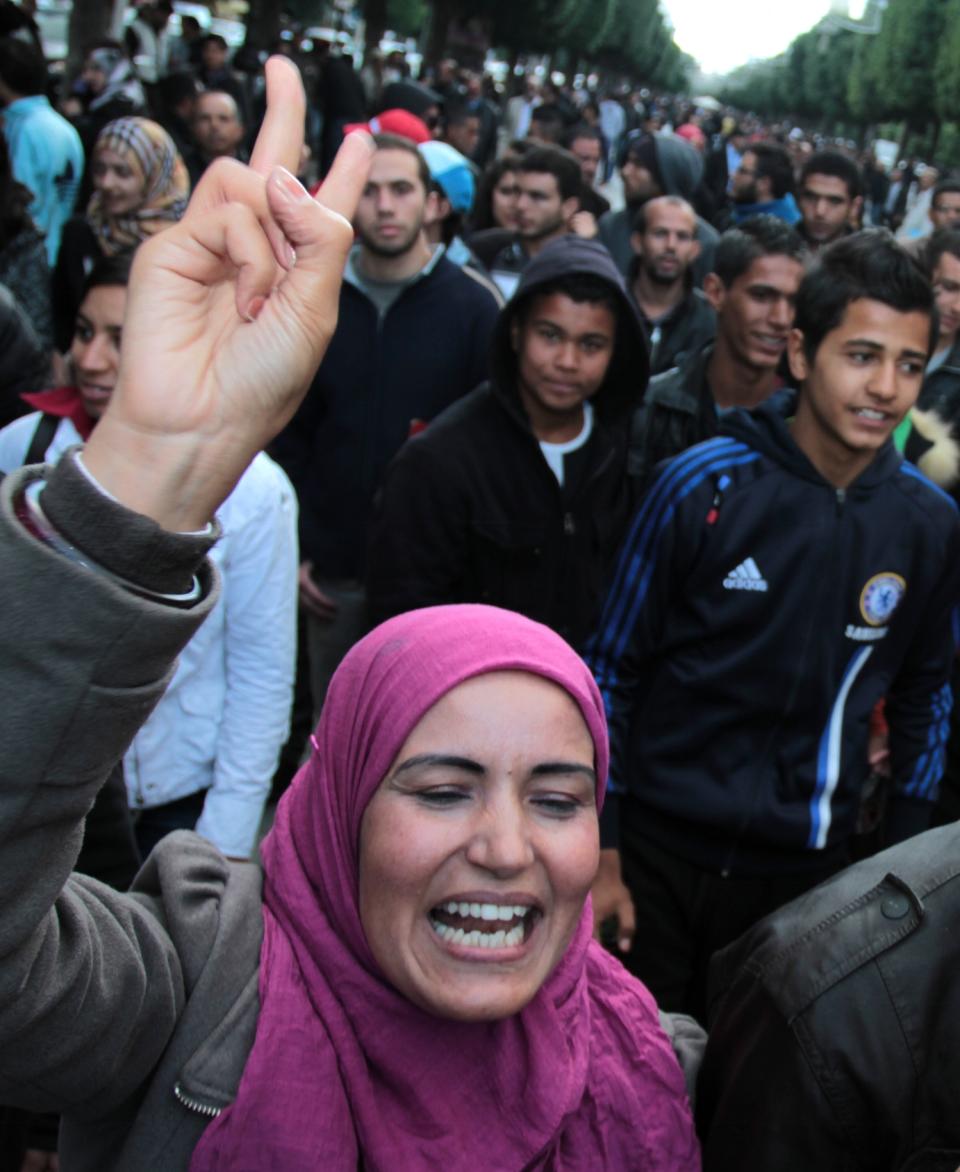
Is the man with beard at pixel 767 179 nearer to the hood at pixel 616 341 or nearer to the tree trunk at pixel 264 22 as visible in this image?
the hood at pixel 616 341

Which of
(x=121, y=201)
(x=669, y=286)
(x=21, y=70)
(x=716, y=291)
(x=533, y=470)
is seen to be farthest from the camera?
(x=21, y=70)

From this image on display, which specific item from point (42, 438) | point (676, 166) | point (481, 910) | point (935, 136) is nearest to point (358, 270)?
point (42, 438)

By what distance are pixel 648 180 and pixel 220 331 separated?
7.80 metres

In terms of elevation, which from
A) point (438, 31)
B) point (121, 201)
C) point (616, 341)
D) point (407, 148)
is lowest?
point (616, 341)

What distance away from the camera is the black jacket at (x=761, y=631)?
260 centimetres

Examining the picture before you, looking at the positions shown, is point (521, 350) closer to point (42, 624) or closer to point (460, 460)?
point (460, 460)

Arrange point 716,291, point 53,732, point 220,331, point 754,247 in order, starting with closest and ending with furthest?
point 53,732 → point 220,331 → point 754,247 → point 716,291

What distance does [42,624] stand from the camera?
3.30 ft

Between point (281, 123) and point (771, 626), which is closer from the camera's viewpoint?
point (281, 123)

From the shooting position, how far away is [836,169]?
283 inches

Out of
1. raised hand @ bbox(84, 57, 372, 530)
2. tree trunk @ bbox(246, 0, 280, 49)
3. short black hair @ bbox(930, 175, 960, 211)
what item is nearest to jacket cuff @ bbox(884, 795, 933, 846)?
raised hand @ bbox(84, 57, 372, 530)

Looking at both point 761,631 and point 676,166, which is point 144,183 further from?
point 676,166

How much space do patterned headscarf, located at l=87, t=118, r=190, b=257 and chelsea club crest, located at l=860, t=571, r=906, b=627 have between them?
3.26 metres

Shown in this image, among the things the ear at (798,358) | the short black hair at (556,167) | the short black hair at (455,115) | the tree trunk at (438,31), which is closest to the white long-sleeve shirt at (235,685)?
the ear at (798,358)
